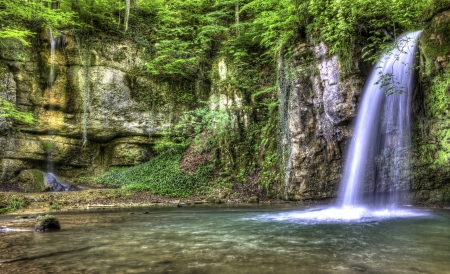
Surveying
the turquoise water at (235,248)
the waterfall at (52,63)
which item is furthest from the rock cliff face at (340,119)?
the waterfall at (52,63)

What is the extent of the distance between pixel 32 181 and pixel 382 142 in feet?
59.5

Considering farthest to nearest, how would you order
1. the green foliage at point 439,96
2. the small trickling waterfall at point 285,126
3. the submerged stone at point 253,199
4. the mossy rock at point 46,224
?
the submerged stone at point 253,199, the small trickling waterfall at point 285,126, the green foliage at point 439,96, the mossy rock at point 46,224

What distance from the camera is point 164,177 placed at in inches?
692

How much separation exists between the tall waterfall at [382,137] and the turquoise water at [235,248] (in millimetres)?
4132

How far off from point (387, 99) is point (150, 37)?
1731 cm

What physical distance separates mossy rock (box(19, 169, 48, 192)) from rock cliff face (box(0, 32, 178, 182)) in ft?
4.17

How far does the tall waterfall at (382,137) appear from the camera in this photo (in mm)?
10555

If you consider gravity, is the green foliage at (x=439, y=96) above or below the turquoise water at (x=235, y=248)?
above

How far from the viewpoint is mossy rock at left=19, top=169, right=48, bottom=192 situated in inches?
636

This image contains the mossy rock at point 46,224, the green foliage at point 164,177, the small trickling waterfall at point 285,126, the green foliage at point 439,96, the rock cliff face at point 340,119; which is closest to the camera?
the mossy rock at point 46,224

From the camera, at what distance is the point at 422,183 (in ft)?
34.6

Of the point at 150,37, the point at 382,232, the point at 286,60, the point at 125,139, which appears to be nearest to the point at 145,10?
the point at 150,37

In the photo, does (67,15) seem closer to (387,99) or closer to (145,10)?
(145,10)

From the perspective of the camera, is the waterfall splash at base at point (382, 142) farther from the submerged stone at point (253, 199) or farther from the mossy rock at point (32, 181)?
the mossy rock at point (32, 181)
